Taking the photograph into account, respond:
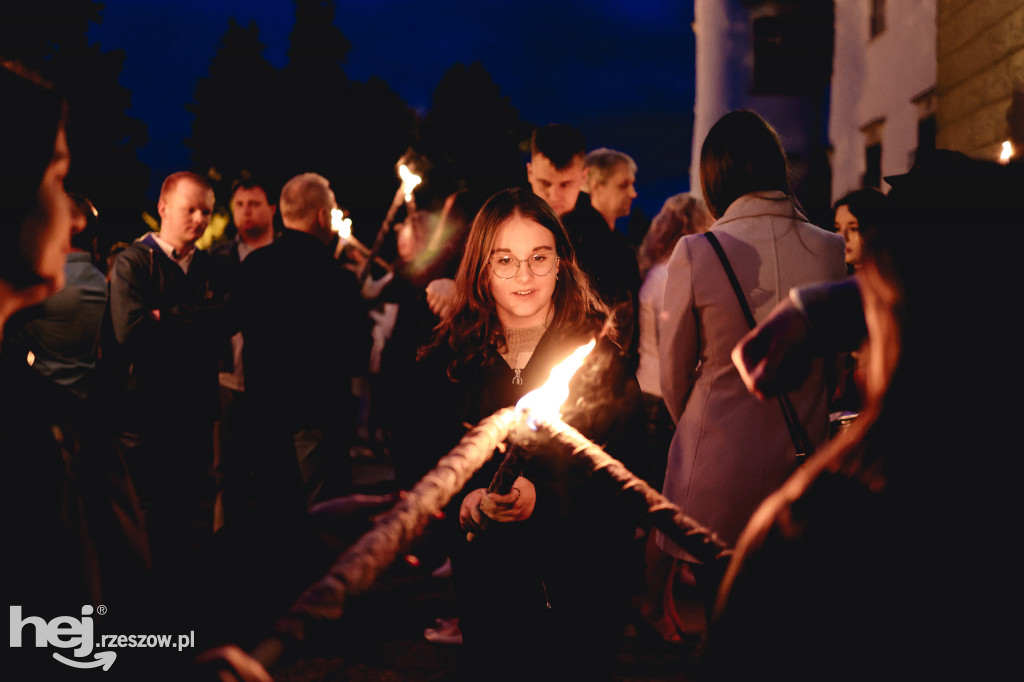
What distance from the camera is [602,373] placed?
9.03 ft

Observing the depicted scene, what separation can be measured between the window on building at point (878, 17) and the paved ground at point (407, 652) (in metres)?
16.5

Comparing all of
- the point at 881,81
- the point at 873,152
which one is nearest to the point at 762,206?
the point at 881,81

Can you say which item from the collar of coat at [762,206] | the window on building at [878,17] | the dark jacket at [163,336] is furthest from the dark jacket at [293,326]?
the window on building at [878,17]

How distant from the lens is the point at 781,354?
48.4 inches

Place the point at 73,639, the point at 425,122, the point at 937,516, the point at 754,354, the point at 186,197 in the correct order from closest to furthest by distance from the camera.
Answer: the point at 937,516, the point at 754,354, the point at 73,639, the point at 186,197, the point at 425,122

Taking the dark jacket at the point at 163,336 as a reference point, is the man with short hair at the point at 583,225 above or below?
above

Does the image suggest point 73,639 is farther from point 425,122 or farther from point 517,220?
point 425,122

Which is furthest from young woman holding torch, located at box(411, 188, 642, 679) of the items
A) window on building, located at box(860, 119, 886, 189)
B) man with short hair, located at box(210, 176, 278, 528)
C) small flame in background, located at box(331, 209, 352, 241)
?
window on building, located at box(860, 119, 886, 189)

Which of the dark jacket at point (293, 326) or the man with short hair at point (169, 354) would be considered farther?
the man with short hair at point (169, 354)

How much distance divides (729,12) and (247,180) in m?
22.8

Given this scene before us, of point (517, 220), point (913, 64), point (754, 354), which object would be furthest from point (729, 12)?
point (754, 354)

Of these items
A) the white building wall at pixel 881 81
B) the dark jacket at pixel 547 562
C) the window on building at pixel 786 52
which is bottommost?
the dark jacket at pixel 547 562

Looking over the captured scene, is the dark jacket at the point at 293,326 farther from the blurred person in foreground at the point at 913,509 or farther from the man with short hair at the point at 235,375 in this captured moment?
the blurred person in foreground at the point at 913,509

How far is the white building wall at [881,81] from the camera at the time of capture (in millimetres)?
15109
